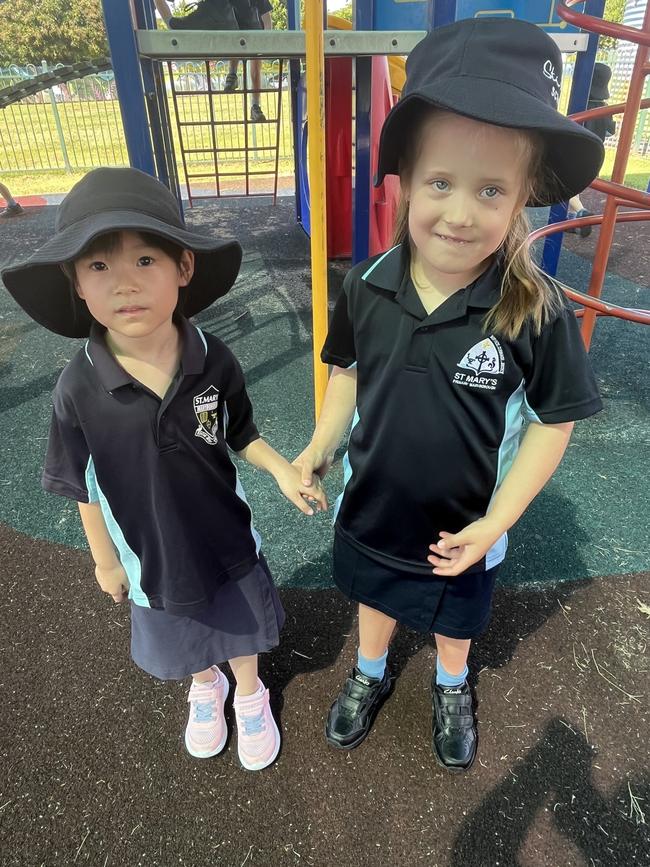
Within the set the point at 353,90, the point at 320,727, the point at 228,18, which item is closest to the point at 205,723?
the point at 320,727

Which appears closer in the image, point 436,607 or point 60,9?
point 436,607

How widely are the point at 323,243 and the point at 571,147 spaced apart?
41.7 inches

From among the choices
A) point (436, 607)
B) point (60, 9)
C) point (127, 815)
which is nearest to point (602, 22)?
point (436, 607)

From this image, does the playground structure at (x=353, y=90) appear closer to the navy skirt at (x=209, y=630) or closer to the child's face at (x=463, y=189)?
the child's face at (x=463, y=189)

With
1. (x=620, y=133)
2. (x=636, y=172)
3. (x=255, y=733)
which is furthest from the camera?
(x=636, y=172)

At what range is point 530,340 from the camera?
127cm

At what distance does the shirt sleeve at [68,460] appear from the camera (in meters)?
1.35

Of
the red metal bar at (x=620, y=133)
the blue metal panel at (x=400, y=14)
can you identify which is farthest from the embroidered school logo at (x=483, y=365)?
the blue metal panel at (x=400, y=14)

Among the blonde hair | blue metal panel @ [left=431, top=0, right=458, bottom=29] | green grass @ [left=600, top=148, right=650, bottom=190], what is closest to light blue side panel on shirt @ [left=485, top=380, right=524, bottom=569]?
the blonde hair

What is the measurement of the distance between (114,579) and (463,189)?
1242 mm

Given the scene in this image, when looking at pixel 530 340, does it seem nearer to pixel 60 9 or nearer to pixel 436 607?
pixel 436 607

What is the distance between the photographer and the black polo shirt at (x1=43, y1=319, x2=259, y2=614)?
4.30 ft

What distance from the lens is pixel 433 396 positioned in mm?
1354

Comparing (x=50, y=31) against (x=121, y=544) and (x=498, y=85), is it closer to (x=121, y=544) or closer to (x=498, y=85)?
(x=121, y=544)
